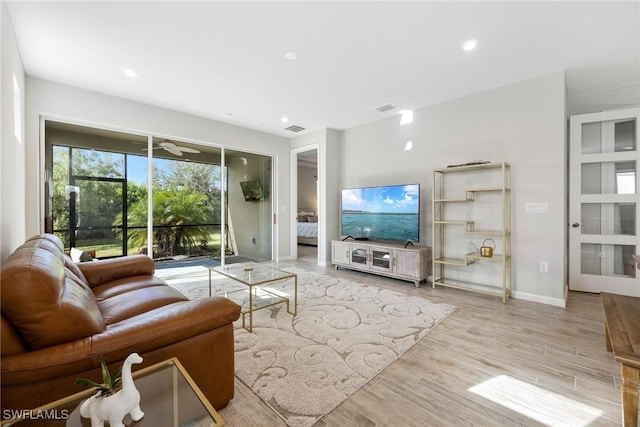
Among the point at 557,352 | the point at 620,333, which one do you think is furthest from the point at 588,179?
the point at 620,333

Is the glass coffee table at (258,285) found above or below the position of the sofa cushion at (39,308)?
below

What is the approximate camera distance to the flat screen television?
13.4ft

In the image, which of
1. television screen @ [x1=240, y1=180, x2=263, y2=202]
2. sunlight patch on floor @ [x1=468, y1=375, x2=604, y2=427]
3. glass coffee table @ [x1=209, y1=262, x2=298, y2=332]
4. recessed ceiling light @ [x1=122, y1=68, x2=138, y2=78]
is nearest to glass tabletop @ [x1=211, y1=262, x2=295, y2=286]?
glass coffee table @ [x1=209, y1=262, x2=298, y2=332]

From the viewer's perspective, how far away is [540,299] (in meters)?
3.20

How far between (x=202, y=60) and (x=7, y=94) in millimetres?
1612

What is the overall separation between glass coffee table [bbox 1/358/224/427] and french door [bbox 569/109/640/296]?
471 centimetres

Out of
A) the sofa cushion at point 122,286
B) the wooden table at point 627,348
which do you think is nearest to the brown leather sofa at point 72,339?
the sofa cushion at point 122,286

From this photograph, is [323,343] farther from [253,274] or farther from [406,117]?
[406,117]

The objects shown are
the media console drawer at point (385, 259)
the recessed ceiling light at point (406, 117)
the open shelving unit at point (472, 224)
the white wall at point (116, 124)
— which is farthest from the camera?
the recessed ceiling light at point (406, 117)

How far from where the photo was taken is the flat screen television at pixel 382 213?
4.08 meters

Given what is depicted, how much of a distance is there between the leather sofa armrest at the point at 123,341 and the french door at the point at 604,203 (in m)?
4.52

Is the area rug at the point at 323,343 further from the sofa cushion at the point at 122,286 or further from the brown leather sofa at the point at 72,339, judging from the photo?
the sofa cushion at the point at 122,286

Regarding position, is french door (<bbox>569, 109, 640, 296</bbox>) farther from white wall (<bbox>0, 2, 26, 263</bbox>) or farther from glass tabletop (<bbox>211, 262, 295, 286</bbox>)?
white wall (<bbox>0, 2, 26, 263</bbox>)

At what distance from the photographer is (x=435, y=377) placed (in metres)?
1.79
